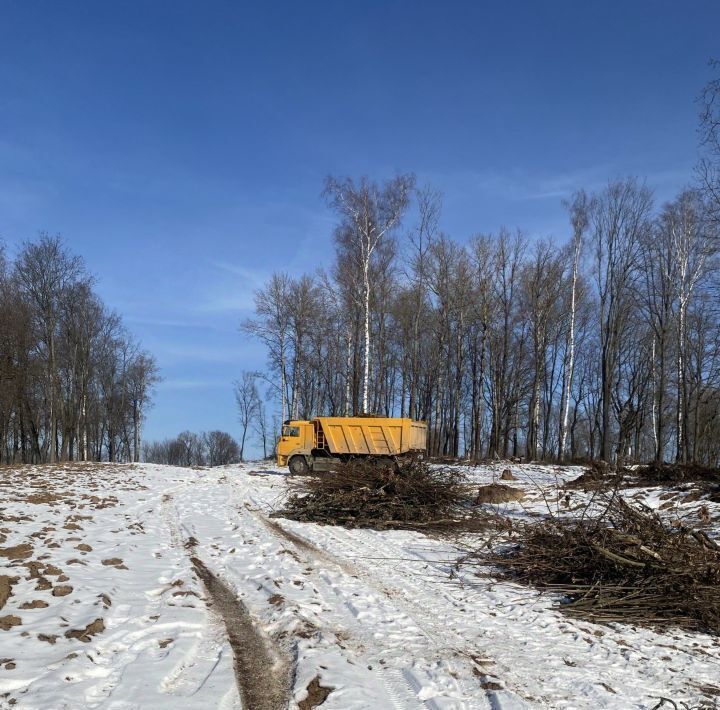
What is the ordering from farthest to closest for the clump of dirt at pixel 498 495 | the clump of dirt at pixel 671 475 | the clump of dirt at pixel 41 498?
the clump of dirt at pixel 498 495, the clump of dirt at pixel 671 475, the clump of dirt at pixel 41 498

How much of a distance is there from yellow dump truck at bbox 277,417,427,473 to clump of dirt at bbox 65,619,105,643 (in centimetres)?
1774

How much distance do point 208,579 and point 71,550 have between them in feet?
7.06

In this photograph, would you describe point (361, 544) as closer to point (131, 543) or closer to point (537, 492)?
point (131, 543)

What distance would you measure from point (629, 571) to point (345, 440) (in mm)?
17377

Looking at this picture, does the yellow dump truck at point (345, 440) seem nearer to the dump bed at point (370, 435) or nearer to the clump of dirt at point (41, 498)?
the dump bed at point (370, 435)

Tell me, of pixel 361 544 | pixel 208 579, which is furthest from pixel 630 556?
pixel 208 579

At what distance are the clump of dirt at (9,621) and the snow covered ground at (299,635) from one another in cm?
2

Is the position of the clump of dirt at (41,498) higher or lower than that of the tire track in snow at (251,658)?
lower

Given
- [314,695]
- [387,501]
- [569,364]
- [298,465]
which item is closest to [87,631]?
[314,695]

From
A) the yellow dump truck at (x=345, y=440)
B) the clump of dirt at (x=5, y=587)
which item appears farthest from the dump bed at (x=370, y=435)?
the clump of dirt at (x=5, y=587)

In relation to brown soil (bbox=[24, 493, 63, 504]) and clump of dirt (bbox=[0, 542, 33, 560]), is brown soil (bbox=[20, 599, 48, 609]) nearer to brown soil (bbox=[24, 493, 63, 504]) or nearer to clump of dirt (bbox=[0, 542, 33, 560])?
clump of dirt (bbox=[0, 542, 33, 560])

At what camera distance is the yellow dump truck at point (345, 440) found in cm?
2319

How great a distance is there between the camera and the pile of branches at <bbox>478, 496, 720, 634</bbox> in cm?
601

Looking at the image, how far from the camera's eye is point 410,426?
23.3m
